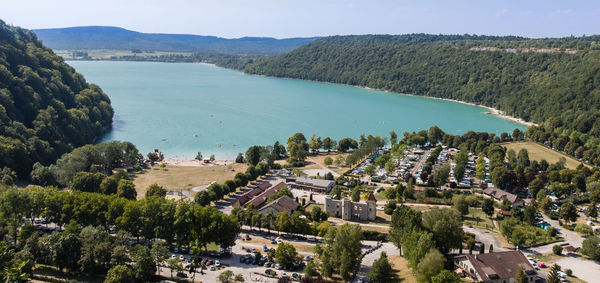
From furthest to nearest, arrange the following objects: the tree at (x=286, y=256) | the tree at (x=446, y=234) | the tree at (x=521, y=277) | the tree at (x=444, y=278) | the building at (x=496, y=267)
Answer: the tree at (x=446, y=234) < the tree at (x=286, y=256) < the building at (x=496, y=267) < the tree at (x=521, y=277) < the tree at (x=444, y=278)

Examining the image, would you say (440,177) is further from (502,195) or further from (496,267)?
(496,267)

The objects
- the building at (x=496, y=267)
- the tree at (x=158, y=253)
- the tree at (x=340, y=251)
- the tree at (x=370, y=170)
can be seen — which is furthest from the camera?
the tree at (x=370, y=170)

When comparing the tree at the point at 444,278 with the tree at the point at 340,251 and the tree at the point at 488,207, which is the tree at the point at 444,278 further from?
the tree at the point at 488,207

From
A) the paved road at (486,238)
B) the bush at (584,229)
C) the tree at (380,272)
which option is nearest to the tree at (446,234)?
the paved road at (486,238)

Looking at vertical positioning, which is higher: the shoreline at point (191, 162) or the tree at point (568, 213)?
the tree at point (568, 213)

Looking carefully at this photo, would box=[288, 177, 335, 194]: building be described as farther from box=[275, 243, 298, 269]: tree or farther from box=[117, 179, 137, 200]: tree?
box=[275, 243, 298, 269]: tree

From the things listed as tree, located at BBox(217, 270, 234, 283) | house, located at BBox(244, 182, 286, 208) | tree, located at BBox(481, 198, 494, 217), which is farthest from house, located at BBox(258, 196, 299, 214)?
tree, located at BBox(481, 198, 494, 217)

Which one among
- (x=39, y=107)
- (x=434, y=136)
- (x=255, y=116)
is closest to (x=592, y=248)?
(x=434, y=136)
